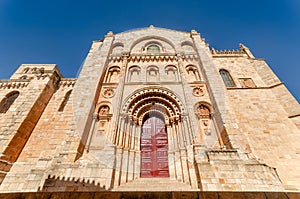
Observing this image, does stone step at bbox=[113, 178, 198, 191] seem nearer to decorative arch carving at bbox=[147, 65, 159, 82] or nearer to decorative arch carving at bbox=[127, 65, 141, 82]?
decorative arch carving at bbox=[147, 65, 159, 82]

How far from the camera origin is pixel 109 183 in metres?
5.36

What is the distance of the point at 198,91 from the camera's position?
30.0ft

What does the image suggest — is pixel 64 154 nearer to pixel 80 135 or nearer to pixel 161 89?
pixel 80 135

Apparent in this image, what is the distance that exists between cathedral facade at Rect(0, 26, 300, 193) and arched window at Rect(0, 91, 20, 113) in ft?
0.19

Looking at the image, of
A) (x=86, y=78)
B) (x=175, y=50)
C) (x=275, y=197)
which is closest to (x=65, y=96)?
(x=86, y=78)

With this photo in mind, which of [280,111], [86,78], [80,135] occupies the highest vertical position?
[86,78]

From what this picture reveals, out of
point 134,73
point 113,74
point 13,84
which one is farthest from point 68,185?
point 13,84

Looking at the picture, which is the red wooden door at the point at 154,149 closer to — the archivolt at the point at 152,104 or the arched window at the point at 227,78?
the archivolt at the point at 152,104

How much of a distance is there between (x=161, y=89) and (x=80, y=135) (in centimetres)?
525

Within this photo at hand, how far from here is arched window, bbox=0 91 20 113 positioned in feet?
32.1

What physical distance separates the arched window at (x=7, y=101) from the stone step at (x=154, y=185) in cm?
1009

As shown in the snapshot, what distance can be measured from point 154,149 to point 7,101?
11155 mm

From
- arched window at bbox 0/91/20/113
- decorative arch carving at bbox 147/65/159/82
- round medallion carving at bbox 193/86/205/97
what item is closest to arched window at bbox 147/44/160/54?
decorative arch carving at bbox 147/65/159/82

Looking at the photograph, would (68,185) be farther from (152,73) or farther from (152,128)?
(152,73)
